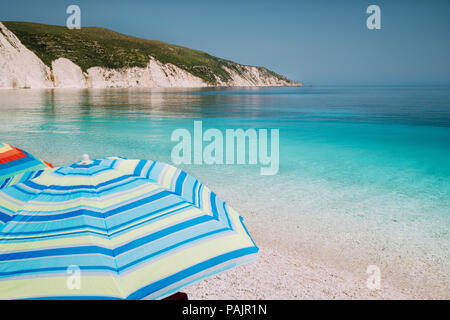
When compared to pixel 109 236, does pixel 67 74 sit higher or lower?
higher

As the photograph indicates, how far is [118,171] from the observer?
11.5ft

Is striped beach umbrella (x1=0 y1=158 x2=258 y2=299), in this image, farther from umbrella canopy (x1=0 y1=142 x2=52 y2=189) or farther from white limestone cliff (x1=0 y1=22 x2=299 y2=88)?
white limestone cliff (x1=0 y1=22 x2=299 y2=88)

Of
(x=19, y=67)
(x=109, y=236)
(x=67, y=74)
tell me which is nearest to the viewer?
(x=109, y=236)

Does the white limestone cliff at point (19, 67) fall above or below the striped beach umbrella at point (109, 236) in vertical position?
above

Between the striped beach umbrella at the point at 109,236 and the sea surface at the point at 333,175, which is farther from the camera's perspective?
the sea surface at the point at 333,175

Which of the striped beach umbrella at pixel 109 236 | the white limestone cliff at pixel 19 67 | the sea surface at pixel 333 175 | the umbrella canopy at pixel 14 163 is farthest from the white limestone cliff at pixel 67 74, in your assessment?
the striped beach umbrella at pixel 109 236

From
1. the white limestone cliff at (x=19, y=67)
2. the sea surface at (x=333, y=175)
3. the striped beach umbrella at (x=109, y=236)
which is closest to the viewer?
the striped beach umbrella at (x=109, y=236)

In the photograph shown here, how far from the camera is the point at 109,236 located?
2.90m

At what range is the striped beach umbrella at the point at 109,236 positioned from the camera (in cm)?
262

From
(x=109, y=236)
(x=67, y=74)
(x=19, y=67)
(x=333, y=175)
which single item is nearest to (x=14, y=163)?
(x=109, y=236)

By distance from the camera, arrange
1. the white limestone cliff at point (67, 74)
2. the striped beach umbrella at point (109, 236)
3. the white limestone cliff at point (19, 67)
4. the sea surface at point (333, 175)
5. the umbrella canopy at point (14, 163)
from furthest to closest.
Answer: the white limestone cliff at point (67, 74) < the white limestone cliff at point (19, 67) < the sea surface at point (333, 175) < the umbrella canopy at point (14, 163) < the striped beach umbrella at point (109, 236)

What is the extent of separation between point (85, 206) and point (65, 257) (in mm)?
510

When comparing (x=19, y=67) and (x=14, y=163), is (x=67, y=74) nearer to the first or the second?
(x=19, y=67)

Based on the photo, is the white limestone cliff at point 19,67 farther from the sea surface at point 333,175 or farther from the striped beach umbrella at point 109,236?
the striped beach umbrella at point 109,236
